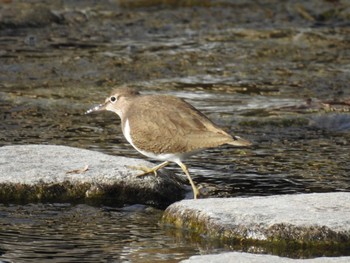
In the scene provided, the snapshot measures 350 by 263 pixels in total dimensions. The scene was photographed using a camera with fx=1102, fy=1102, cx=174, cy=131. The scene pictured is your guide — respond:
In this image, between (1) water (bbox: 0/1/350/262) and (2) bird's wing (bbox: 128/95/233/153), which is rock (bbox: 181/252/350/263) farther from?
(2) bird's wing (bbox: 128/95/233/153)

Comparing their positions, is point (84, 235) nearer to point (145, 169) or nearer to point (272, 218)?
point (145, 169)

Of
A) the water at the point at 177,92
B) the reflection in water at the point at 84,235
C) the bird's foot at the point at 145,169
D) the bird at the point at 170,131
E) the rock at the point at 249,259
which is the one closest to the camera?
the rock at the point at 249,259

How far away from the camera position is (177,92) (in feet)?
40.5

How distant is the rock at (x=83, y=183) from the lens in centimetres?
780

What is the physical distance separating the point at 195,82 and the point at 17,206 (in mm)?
5465

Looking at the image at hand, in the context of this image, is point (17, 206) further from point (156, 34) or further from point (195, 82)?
point (156, 34)

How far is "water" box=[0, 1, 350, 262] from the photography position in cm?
713

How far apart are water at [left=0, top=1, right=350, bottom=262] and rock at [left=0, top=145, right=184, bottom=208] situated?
0.42 ft

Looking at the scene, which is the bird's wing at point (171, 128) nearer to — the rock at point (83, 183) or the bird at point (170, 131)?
the bird at point (170, 131)

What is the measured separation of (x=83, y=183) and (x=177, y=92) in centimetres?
462

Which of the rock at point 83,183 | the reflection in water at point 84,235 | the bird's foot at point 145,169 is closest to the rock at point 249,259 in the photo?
the reflection in water at point 84,235

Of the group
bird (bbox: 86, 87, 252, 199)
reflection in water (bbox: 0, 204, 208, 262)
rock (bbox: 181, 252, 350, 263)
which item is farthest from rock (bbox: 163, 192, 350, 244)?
bird (bbox: 86, 87, 252, 199)

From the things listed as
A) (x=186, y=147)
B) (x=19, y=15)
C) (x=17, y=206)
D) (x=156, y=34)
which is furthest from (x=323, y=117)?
(x=19, y=15)

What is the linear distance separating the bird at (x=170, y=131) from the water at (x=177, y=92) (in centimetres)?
45
